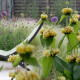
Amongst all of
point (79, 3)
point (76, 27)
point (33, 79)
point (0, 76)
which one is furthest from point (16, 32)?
point (79, 3)

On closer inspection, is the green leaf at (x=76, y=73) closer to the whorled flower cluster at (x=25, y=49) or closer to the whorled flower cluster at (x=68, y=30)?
the whorled flower cluster at (x=68, y=30)

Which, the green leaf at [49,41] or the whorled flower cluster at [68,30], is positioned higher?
the whorled flower cluster at [68,30]

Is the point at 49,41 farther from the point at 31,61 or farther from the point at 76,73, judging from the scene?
the point at 31,61

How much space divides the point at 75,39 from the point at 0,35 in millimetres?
3752

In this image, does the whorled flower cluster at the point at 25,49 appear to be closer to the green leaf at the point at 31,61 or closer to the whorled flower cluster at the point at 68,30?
the green leaf at the point at 31,61

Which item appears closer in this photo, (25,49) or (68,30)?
(25,49)

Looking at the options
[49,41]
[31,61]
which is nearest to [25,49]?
[31,61]

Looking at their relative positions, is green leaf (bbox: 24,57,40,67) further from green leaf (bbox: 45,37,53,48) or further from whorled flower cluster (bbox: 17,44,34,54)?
green leaf (bbox: 45,37,53,48)

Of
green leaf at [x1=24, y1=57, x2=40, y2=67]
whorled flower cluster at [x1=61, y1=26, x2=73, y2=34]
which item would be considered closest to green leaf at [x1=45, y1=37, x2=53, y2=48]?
whorled flower cluster at [x1=61, y1=26, x2=73, y2=34]

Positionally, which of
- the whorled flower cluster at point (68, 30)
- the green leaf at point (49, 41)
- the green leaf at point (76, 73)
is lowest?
the green leaf at point (76, 73)

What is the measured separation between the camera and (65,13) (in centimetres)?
62

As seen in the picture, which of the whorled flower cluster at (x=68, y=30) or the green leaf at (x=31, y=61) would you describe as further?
the whorled flower cluster at (x=68, y=30)

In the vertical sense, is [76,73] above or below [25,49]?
below

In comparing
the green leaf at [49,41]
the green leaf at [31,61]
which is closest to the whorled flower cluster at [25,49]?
the green leaf at [31,61]
